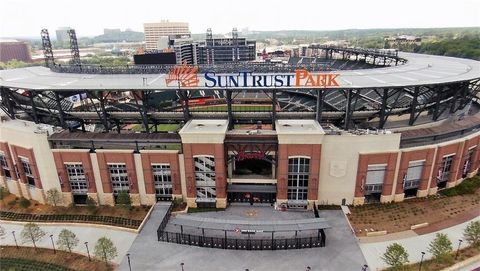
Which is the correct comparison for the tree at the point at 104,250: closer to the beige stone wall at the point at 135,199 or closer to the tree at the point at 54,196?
the beige stone wall at the point at 135,199

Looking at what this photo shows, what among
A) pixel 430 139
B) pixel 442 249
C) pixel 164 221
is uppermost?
pixel 430 139

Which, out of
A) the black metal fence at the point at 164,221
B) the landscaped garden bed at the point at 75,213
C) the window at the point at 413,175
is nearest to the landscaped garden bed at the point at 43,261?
the landscaped garden bed at the point at 75,213

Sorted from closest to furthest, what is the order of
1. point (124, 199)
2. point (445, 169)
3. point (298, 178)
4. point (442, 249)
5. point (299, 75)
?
1. point (442, 249)
2. point (299, 75)
3. point (298, 178)
4. point (124, 199)
5. point (445, 169)

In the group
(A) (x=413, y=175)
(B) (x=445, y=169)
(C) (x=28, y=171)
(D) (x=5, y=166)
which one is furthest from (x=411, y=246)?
(D) (x=5, y=166)

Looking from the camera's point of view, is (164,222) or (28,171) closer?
(164,222)

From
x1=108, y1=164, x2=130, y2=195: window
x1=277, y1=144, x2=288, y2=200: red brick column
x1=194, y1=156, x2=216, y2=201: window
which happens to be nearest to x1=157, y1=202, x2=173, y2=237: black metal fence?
x1=194, y1=156, x2=216, y2=201: window

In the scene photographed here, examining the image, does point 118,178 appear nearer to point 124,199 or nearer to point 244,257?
point 124,199

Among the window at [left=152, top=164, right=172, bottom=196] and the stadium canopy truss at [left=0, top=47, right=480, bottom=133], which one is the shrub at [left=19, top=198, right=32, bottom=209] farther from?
the window at [left=152, top=164, right=172, bottom=196]
